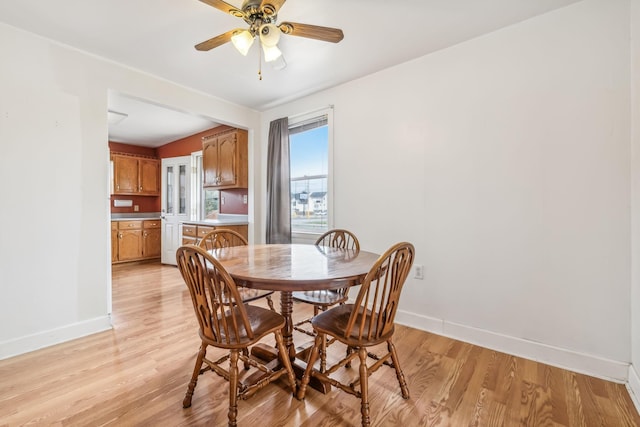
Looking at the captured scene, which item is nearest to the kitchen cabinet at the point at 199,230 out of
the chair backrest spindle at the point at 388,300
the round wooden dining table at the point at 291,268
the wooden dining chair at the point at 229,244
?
the wooden dining chair at the point at 229,244

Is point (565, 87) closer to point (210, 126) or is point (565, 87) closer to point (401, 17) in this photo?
point (401, 17)

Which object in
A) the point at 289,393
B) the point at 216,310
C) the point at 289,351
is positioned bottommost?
the point at 289,393

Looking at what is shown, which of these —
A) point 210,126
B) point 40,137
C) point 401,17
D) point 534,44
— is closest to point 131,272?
point 210,126

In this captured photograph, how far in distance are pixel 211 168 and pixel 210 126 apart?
85 centimetres

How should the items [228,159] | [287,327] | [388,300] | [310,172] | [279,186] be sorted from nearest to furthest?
1. [388,300]
2. [287,327]
3. [310,172]
4. [279,186]
5. [228,159]

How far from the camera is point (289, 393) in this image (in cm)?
163

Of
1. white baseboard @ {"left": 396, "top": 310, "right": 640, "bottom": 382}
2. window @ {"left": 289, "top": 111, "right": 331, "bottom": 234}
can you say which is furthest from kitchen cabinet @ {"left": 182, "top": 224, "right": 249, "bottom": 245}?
→ white baseboard @ {"left": 396, "top": 310, "right": 640, "bottom": 382}

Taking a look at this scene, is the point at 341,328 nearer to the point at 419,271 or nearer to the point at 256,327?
the point at 256,327

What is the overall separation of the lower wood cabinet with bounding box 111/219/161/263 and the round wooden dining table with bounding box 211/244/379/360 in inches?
169

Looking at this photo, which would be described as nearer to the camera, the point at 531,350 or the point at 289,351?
the point at 289,351

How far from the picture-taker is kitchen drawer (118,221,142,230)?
5246 mm

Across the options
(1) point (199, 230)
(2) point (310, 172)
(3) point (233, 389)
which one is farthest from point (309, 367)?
(1) point (199, 230)

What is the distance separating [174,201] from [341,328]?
15.8ft

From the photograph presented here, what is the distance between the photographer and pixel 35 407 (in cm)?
152
